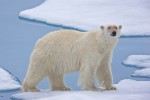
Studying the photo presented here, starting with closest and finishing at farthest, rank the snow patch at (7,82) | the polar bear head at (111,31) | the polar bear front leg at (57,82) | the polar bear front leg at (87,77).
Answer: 1. the polar bear head at (111,31)
2. the polar bear front leg at (87,77)
3. the polar bear front leg at (57,82)
4. the snow patch at (7,82)

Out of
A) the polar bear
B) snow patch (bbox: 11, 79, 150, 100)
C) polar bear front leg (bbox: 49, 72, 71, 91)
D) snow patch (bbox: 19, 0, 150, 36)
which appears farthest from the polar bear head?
snow patch (bbox: 19, 0, 150, 36)

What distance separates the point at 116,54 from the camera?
8.03 meters

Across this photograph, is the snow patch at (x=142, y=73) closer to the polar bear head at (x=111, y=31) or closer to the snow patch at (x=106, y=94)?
the snow patch at (x=106, y=94)

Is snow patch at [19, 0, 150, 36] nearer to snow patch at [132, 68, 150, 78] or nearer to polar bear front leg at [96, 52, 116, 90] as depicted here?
snow patch at [132, 68, 150, 78]

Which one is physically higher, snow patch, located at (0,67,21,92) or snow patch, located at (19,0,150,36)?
snow patch, located at (19,0,150,36)

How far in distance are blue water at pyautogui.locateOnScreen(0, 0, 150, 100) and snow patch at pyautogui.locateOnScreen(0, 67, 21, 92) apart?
129 millimetres

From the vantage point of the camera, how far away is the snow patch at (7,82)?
6215 millimetres

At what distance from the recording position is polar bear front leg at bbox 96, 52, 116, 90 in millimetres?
5680

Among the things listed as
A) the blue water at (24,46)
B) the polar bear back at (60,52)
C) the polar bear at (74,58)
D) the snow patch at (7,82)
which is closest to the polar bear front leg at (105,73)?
the polar bear at (74,58)

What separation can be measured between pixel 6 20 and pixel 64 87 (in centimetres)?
513

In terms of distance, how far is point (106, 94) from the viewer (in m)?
5.30

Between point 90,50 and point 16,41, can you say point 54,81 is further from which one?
point 16,41

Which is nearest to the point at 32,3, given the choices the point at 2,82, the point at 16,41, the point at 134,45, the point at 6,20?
the point at 6,20

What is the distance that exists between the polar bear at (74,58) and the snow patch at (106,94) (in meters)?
0.20
